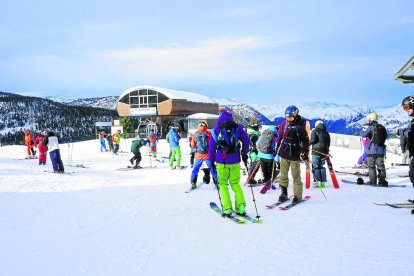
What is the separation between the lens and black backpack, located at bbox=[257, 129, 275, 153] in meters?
8.61

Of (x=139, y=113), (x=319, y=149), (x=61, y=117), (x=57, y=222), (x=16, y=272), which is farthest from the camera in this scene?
(x=61, y=117)

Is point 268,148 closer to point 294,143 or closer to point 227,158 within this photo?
point 294,143

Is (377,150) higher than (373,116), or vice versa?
(373,116)

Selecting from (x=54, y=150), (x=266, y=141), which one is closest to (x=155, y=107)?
(x=54, y=150)

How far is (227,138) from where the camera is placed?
594 centimetres

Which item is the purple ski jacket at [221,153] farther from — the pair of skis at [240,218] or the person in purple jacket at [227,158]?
the pair of skis at [240,218]

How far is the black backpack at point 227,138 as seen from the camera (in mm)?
5918

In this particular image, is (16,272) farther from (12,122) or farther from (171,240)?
(12,122)

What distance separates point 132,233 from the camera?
17.0ft

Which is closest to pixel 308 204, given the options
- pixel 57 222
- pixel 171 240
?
pixel 171 240

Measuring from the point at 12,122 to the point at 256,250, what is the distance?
197 meters

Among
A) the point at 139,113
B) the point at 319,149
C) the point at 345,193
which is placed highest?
the point at 139,113

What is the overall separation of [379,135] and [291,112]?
332cm

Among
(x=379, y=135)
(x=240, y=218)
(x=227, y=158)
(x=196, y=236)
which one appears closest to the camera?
(x=196, y=236)
